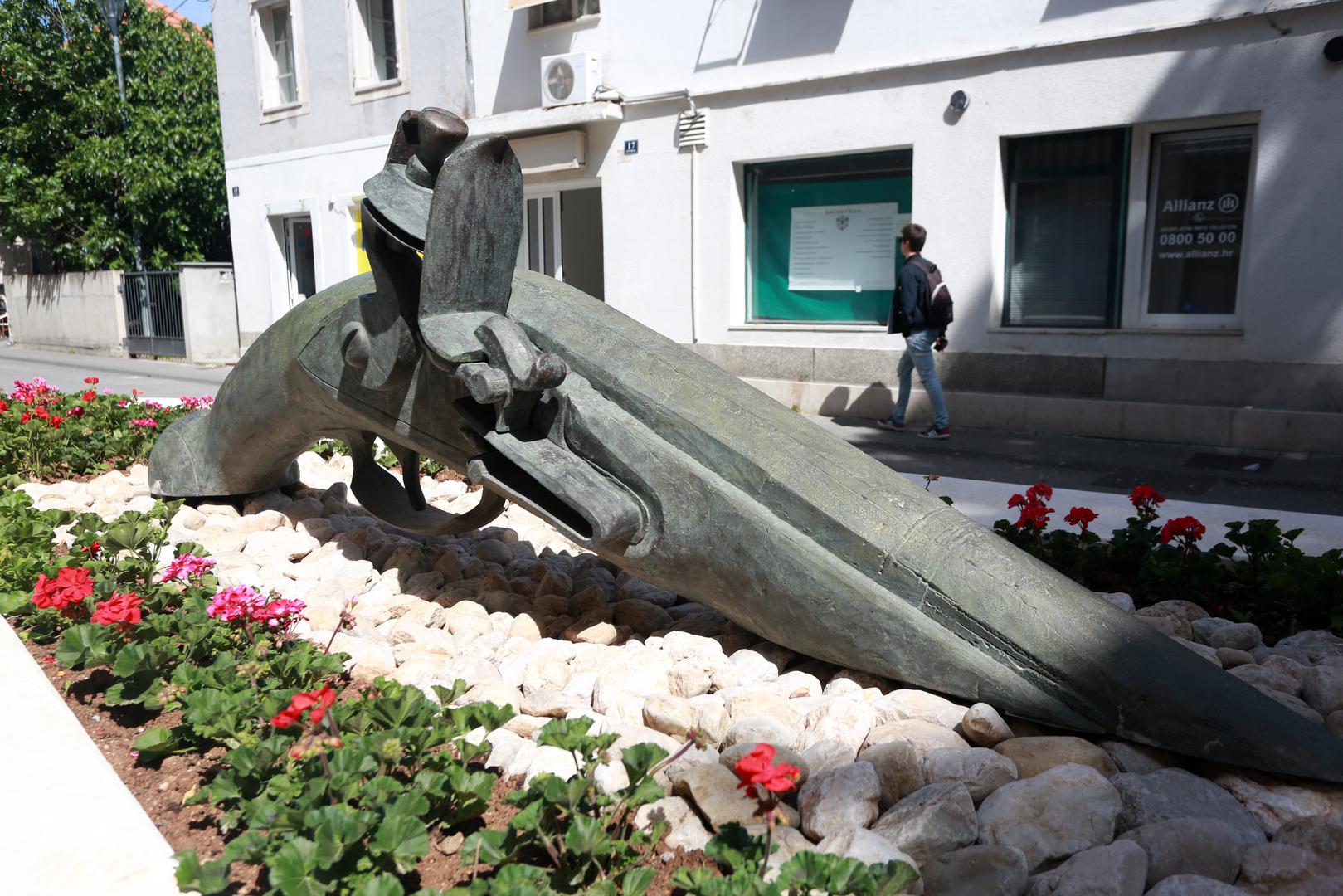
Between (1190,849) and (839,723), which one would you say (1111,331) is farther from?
(1190,849)

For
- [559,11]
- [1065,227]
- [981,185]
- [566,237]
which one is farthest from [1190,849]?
[566,237]

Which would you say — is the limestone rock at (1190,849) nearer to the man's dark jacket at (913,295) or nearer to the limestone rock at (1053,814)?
the limestone rock at (1053,814)

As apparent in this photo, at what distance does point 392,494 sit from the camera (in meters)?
3.81

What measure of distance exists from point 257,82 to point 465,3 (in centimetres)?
486

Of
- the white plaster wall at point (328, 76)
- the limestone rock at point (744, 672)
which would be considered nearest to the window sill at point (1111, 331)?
the limestone rock at point (744, 672)

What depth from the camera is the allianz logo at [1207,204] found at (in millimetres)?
8078

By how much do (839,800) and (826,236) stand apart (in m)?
8.70

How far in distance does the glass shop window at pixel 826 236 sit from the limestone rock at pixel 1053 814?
8.12 m

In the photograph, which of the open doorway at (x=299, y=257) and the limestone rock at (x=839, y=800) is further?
the open doorway at (x=299, y=257)

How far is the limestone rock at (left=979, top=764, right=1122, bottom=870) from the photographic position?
6.27ft

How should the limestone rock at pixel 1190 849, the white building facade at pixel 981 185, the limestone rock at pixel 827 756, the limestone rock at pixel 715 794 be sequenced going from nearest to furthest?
the limestone rock at pixel 1190 849 → the limestone rock at pixel 715 794 → the limestone rock at pixel 827 756 → the white building facade at pixel 981 185

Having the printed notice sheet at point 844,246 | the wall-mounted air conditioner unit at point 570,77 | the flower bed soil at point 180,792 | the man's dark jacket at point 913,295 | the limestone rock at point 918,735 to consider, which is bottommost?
the flower bed soil at point 180,792

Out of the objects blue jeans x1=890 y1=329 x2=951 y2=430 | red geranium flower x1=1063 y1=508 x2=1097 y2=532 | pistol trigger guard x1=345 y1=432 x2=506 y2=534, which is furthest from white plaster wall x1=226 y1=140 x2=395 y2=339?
red geranium flower x1=1063 y1=508 x2=1097 y2=532

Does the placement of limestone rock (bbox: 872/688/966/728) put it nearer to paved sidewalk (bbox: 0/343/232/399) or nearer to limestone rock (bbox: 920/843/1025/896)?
limestone rock (bbox: 920/843/1025/896)
